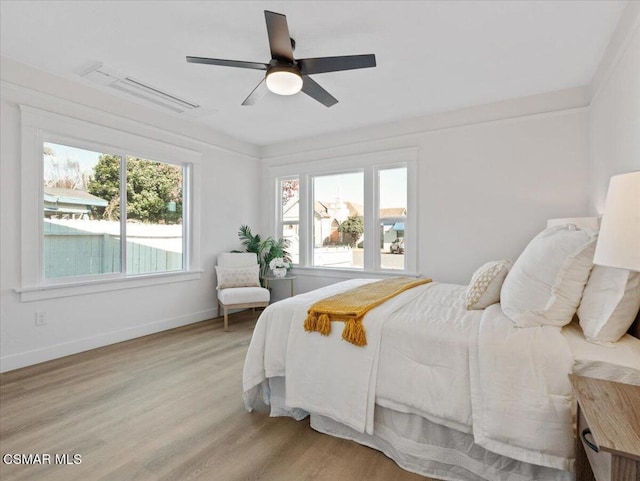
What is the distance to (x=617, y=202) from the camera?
46.9 inches

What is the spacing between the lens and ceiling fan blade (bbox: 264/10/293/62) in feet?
6.15

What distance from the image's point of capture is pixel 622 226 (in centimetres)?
114

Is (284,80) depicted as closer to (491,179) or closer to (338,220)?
(491,179)

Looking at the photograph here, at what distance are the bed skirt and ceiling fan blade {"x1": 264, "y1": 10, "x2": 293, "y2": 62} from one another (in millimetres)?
→ 2273

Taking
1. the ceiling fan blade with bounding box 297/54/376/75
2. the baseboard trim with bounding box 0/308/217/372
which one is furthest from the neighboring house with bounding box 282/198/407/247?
the ceiling fan blade with bounding box 297/54/376/75

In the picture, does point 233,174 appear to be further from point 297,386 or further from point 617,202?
point 617,202

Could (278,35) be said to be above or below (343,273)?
above

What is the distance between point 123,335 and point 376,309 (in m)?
3.06

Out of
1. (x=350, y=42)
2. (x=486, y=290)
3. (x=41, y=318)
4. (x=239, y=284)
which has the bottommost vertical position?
(x=41, y=318)

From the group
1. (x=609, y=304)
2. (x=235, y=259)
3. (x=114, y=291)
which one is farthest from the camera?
(x=235, y=259)

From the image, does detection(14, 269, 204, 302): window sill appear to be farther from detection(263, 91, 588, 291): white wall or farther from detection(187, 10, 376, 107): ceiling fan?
detection(263, 91, 588, 291): white wall

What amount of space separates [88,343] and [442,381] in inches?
136

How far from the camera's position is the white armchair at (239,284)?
4106 mm

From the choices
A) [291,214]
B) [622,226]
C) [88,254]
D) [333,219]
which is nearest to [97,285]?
[88,254]
